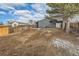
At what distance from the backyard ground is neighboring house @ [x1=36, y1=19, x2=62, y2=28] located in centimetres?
3

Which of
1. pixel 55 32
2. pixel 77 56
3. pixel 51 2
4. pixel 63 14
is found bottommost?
pixel 77 56

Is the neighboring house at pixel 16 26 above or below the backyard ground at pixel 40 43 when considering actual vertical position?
above

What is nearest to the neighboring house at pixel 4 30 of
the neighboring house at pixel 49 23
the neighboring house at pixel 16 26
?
the neighboring house at pixel 16 26

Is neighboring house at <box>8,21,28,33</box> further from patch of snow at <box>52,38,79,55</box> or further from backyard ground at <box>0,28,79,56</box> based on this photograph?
patch of snow at <box>52,38,79,55</box>

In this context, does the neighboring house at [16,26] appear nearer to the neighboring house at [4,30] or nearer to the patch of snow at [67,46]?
the neighboring house at [4,30]

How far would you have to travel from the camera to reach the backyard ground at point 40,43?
139 centimetres

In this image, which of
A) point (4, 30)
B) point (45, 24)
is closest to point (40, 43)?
point (45, 24)

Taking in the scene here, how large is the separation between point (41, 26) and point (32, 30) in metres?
0.10

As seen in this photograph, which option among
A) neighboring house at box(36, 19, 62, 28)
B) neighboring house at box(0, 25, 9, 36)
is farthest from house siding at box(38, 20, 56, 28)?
neighboring house at box(0, 25, 9, 36)

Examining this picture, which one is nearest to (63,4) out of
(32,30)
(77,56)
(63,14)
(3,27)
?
(63,14)

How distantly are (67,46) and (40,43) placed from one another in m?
0.26

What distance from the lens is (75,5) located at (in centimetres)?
140

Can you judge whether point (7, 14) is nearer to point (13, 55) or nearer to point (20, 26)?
point (20, 26)

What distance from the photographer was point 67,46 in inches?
54.9
